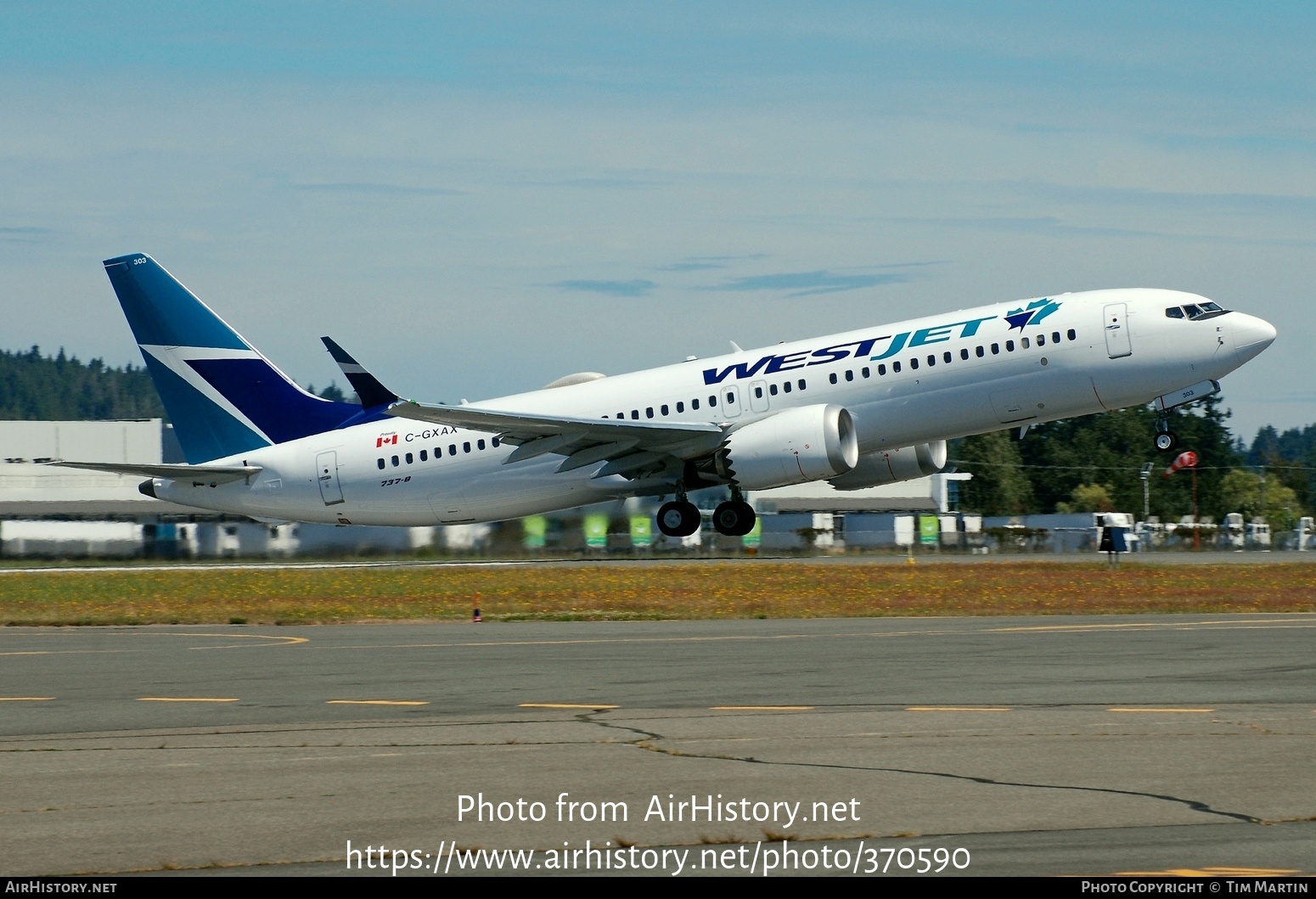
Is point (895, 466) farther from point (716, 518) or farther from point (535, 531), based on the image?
point (535, 531)

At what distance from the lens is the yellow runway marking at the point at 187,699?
14.4m

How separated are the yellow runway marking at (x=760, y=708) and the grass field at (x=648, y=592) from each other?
12542mm

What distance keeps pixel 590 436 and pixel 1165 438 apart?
42.5 feet

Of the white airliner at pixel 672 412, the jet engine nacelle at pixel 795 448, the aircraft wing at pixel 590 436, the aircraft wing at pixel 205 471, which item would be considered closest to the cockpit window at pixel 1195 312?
the white airliner at pixel 672 412

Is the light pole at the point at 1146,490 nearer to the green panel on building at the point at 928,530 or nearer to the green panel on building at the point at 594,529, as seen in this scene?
the green panel on building at the point at 928,530

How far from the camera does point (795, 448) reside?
3362 centimetres

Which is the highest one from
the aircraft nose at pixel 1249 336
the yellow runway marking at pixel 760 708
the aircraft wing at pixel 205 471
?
the aircraft nose at pixel 1249 336

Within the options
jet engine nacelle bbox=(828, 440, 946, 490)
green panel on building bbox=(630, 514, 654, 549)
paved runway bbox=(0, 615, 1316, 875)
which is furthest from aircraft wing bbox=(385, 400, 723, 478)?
paved runway bbox=(0, 615, 1316, 875)

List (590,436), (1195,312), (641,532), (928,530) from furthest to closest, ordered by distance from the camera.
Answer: (928,530), (641,532), (590,436), (1195,312)

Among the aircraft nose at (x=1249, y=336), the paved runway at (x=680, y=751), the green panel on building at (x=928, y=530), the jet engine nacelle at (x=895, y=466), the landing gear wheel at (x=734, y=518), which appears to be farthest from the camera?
the green panel on building at (x=928, y=530)

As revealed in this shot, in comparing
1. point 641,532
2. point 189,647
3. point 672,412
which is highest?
point 672,412

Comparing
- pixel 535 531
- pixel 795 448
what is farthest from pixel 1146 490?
pixel 795 448

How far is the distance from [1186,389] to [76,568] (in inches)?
Result: 1246
